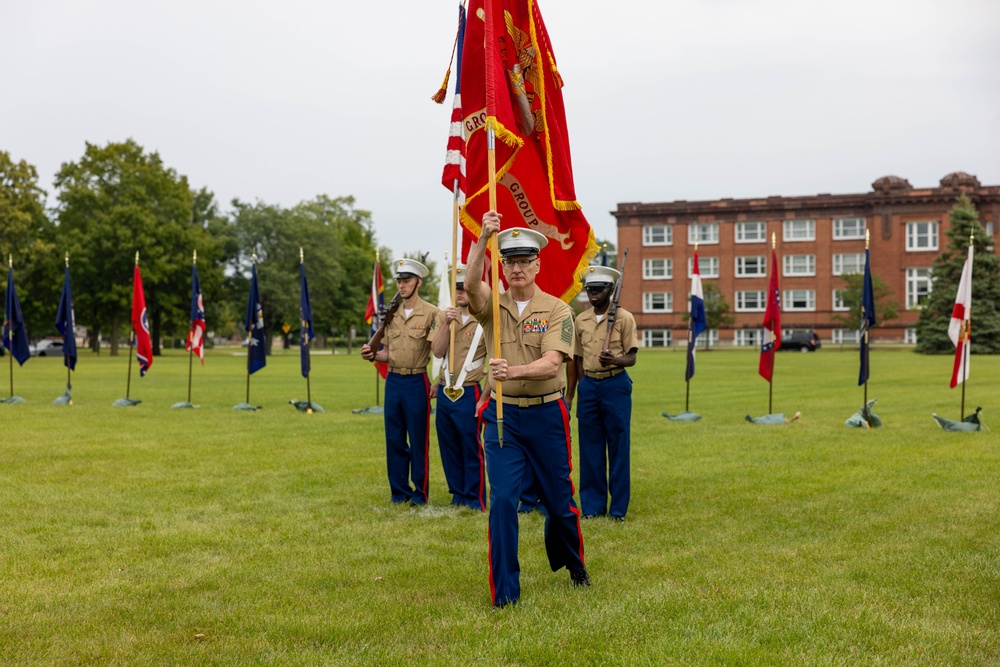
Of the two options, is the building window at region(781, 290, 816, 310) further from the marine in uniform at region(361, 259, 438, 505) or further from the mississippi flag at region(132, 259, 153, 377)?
the marine in uniform at region(361, 259, 438, 505)

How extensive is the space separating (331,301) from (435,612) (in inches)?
2968

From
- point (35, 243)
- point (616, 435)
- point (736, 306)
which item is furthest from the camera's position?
point (736, 306)

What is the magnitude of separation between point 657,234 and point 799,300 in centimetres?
1422

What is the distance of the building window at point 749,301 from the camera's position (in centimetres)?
8712

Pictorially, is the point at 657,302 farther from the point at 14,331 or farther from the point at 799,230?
the point at 14,331

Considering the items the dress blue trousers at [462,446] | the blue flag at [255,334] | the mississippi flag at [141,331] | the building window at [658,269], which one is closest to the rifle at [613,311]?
the dress blue trousers at [462,446]

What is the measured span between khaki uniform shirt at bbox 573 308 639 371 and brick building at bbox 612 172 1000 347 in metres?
76.1

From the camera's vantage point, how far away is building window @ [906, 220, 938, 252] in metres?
81.6

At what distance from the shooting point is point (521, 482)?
6625 mm

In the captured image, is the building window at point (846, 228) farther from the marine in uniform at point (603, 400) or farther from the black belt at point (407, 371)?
the black belt at point (407, 371)

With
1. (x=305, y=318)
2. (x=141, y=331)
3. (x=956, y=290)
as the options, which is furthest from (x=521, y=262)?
(x=956, y=290)

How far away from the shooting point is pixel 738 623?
5.86 metres

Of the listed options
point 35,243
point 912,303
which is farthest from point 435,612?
point 912,303

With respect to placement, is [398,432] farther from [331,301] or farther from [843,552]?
[331,301]
